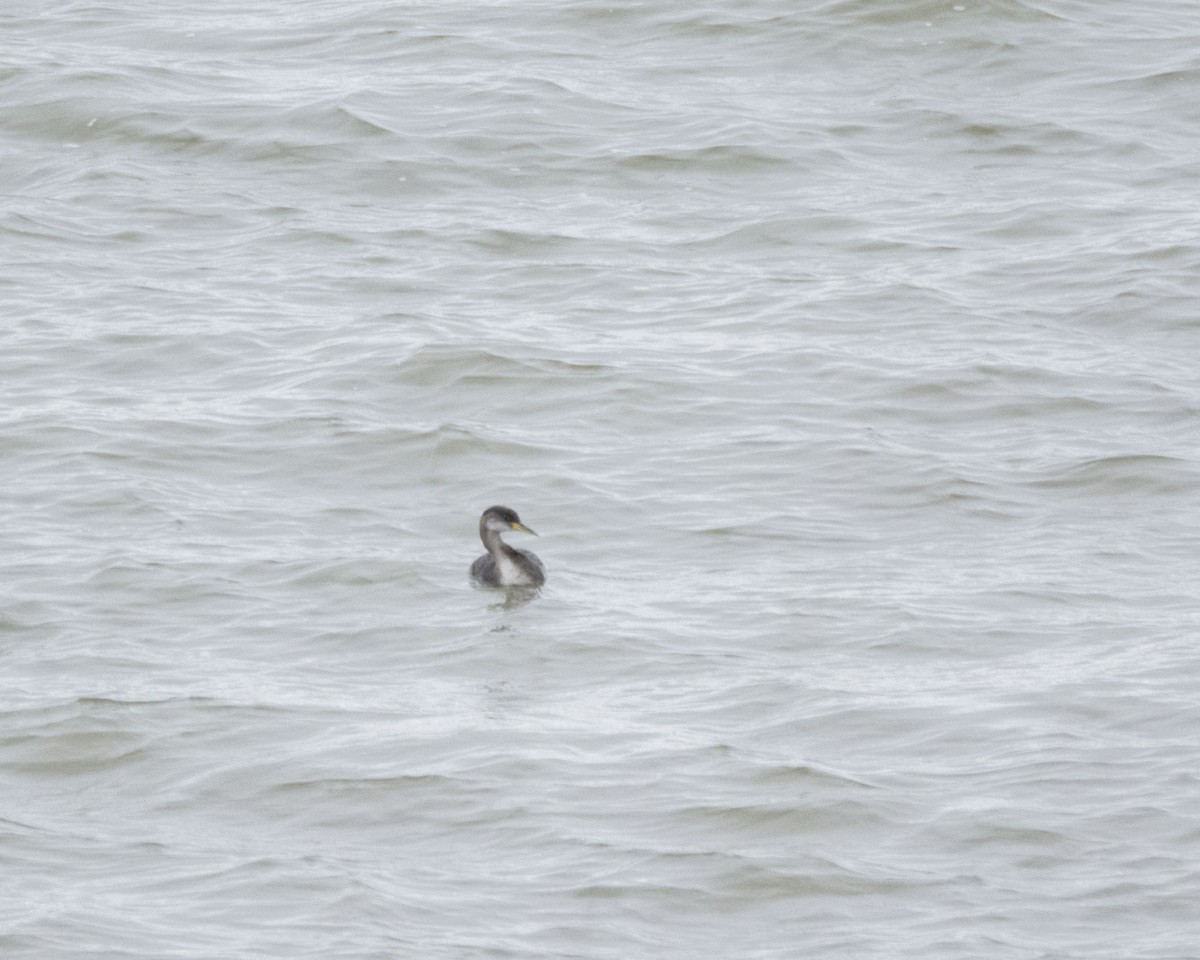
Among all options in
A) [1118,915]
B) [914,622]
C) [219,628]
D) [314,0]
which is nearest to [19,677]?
[219,628]

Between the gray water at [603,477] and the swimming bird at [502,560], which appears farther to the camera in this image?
the swimming bird at [502,560]

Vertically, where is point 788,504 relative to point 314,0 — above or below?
below

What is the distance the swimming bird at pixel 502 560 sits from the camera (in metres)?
9.62

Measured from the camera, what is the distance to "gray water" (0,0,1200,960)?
698cm

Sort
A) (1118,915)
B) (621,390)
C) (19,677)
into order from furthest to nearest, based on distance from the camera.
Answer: (621,390), (19,677), (1118,915)

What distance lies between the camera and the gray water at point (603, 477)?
6977 mm

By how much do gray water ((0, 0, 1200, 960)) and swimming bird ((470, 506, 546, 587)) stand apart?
0.39 ft

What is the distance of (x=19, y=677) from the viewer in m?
8.62

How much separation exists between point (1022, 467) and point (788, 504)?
111 cm

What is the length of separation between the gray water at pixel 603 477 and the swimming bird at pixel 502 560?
0.39 feet

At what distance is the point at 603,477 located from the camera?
432 inches

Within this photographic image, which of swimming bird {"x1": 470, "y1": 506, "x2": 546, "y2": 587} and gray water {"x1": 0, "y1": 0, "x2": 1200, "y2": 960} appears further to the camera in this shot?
swimming bird {"x1": 470, "y1": 506, "x2": 546, "y2": 587}

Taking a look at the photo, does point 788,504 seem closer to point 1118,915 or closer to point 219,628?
point 219,628

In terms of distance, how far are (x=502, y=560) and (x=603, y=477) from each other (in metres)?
1.39
